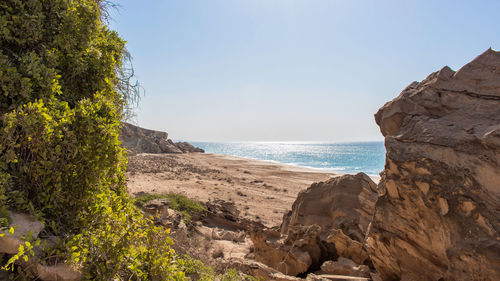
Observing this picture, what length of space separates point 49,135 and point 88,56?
5.73 ft

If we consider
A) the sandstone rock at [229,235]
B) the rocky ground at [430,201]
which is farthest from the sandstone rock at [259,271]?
the sandstone rock at [229,235]

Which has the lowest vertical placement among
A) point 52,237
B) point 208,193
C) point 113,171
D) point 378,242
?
point 208,193

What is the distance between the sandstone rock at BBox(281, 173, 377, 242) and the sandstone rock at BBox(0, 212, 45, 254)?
6.34 metres

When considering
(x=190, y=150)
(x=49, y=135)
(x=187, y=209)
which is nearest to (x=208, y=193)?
(x=187, y=209)

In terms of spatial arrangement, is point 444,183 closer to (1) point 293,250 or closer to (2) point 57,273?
(1) point 293,250

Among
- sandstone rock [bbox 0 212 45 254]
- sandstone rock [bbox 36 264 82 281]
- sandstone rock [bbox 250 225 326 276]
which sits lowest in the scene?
sandstone rock [bbox 250 225 326 276]

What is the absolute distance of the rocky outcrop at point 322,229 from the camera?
5.93 meters

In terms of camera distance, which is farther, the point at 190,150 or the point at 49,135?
the point at 190,150

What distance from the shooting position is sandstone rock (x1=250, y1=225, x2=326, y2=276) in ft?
19.2

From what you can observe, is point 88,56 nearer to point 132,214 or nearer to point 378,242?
point 132,214

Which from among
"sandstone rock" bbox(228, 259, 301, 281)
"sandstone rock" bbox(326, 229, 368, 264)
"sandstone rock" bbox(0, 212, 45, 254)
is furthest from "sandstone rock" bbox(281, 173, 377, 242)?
"sandstone rock" bbox(0, 212, 45, 254)

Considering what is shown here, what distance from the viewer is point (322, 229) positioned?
277 inches

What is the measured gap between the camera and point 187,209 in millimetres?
11289

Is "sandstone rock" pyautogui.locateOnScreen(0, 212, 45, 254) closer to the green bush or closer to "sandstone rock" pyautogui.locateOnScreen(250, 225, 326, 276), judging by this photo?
the green bush
